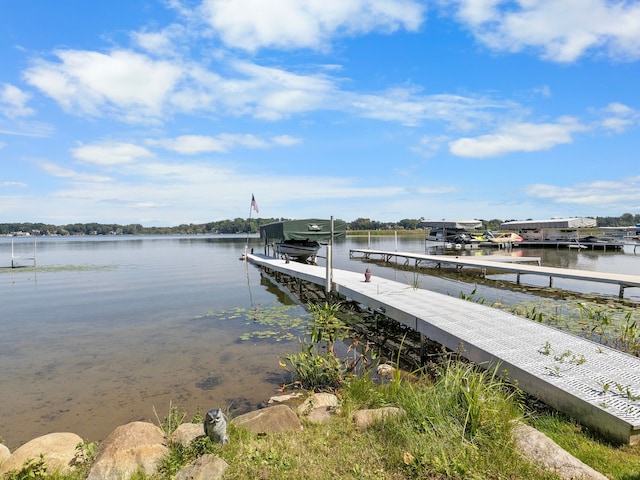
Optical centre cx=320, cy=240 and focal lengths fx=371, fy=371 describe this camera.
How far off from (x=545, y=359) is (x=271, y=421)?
3901mm

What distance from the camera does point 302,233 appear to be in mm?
22828

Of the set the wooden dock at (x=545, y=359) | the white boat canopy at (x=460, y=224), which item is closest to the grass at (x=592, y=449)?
the wooden dock at (x=545, y=359)

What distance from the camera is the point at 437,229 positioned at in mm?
49000

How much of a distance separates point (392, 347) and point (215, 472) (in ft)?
20.4

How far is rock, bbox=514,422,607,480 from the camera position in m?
2.96

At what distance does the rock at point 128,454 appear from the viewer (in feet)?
11.4

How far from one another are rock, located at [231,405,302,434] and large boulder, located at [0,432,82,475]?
5.52 feet

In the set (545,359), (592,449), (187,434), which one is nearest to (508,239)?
(545,359)

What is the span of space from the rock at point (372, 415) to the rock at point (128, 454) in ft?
6.79

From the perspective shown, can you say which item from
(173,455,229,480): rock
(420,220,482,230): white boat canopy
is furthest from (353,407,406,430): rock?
(420,220,482,230): white boat canopy

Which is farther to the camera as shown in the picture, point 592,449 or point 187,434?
point 187,434

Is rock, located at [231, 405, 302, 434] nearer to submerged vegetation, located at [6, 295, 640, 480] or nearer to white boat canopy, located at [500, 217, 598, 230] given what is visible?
submerged vegetation, located at [6, 295, 640, 480]

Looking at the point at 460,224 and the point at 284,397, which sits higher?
the point at 460,224

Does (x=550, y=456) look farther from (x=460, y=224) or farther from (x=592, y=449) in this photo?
(x=460, y=224)
